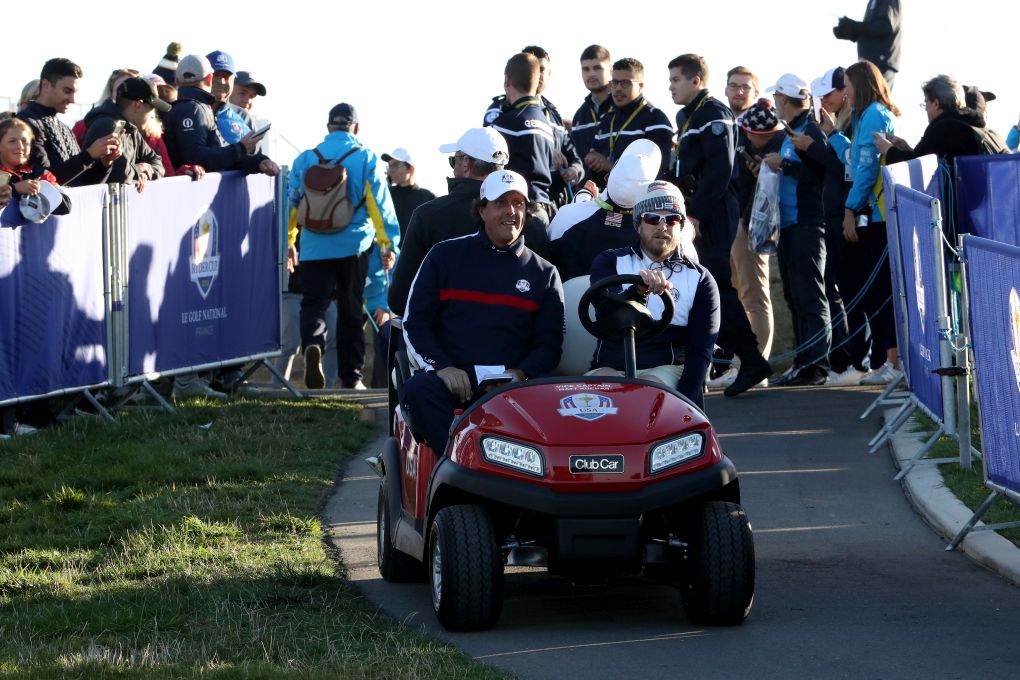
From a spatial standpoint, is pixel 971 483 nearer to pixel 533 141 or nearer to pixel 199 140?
pixel 533 141

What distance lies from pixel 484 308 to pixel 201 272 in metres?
5.93

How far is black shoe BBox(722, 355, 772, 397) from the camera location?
42.1 ft

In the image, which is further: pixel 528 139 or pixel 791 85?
pixel 791 85

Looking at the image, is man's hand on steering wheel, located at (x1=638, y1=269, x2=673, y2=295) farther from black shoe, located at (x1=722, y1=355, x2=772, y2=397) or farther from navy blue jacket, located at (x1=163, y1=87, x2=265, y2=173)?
navy blue jacket, located at (x1=163, y1=87, x2=265, y2=173)

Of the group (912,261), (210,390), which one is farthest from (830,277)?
(210,390)

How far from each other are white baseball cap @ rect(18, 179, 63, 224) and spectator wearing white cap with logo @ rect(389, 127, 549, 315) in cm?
311

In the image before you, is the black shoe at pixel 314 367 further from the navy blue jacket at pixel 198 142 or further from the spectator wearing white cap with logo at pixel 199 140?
the navy blue jacket at pixel 198 142

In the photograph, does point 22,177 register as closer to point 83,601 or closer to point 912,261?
point 83,601

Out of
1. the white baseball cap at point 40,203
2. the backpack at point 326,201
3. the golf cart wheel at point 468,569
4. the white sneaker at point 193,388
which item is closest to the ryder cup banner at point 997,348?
the golf cart wheel at point 468,569

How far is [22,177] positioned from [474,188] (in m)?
3.59

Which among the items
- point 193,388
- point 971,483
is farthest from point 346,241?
point 971,483

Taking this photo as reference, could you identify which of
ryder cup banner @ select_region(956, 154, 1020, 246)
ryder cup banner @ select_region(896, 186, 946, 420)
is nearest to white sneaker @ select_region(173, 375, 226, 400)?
ryder cup banner @ select_region(896, 186, 946, 420)

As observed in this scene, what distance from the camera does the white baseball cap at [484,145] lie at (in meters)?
8.45

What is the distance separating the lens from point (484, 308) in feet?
24.2
